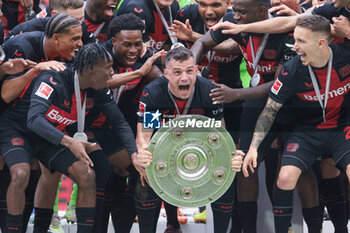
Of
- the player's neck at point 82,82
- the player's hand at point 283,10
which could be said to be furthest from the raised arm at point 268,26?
the player's neck at point 82,82

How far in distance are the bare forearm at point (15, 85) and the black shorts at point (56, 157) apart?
0.43 metres

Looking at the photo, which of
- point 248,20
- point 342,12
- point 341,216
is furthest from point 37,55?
point 341,216

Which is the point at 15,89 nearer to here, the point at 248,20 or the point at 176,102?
the point at 176,102

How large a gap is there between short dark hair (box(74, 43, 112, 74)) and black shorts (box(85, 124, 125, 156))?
2.34ft

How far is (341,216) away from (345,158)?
681 millimetres

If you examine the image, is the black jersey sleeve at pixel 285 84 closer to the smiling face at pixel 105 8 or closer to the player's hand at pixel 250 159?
the player's hand at pixel 250 159

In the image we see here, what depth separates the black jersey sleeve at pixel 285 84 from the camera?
5.41 meters

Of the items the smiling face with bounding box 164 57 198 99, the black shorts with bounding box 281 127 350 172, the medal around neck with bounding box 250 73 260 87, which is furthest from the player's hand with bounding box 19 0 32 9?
the black shorts with bounding box 281 127 350 172

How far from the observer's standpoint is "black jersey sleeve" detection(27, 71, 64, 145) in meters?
5.15

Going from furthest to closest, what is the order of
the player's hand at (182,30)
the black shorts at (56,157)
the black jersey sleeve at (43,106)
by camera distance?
the player's hand at (182,30) → the black shorts at (56,157) → the black jersey sleeve at (43,106)

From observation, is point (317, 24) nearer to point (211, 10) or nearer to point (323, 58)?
point (323, 58)

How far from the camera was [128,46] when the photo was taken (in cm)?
604

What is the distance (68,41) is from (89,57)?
32 cm

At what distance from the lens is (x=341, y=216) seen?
19.1 feet
